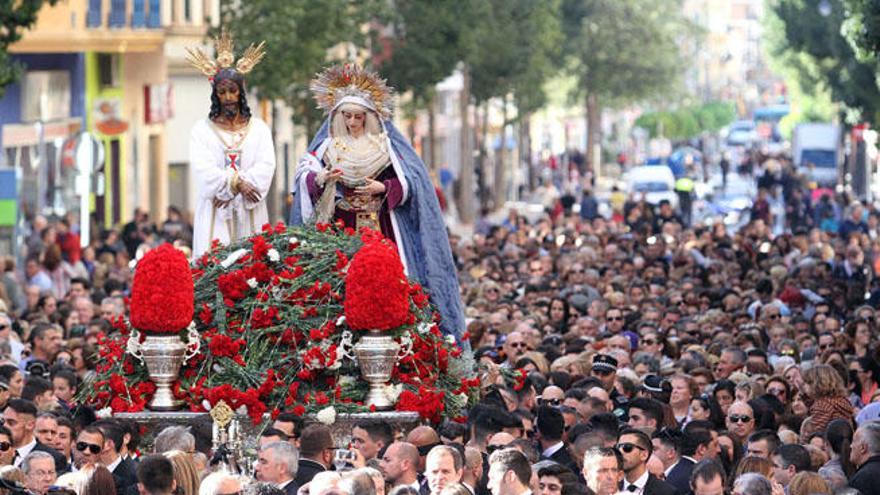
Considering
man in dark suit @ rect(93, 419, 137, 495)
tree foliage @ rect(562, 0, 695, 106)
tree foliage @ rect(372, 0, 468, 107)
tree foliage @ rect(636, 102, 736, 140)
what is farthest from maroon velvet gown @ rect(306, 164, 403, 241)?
tree foliage @ rect(636, 102, 736, 140)

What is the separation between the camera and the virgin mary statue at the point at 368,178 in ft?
56.2

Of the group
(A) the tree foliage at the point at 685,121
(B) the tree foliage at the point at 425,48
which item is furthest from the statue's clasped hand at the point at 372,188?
(A) the tree foliage at the point at 685,121

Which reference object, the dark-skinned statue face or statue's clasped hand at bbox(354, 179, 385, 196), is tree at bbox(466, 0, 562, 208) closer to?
the dark-skinned statue face

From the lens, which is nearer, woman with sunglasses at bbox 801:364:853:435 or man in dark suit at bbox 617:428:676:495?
man in dark suit at bbox 617:428:676:495

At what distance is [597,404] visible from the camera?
16.3m

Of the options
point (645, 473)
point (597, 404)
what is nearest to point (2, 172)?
point (597, 404)

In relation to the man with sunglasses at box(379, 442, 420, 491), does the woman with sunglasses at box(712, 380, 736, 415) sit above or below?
below

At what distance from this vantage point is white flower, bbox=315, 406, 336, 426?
14.8 m

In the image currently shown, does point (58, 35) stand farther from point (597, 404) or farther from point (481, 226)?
Result: point (597, 404)

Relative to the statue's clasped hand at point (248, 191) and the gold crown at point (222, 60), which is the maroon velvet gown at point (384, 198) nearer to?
the statue's clasped hand at point (248, 191)

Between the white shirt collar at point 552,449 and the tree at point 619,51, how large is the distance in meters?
59.7

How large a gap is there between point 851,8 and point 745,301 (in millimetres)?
4839

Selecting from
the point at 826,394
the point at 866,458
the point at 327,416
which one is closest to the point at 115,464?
the point at 327,416

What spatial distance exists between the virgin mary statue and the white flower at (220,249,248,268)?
3.28ft
